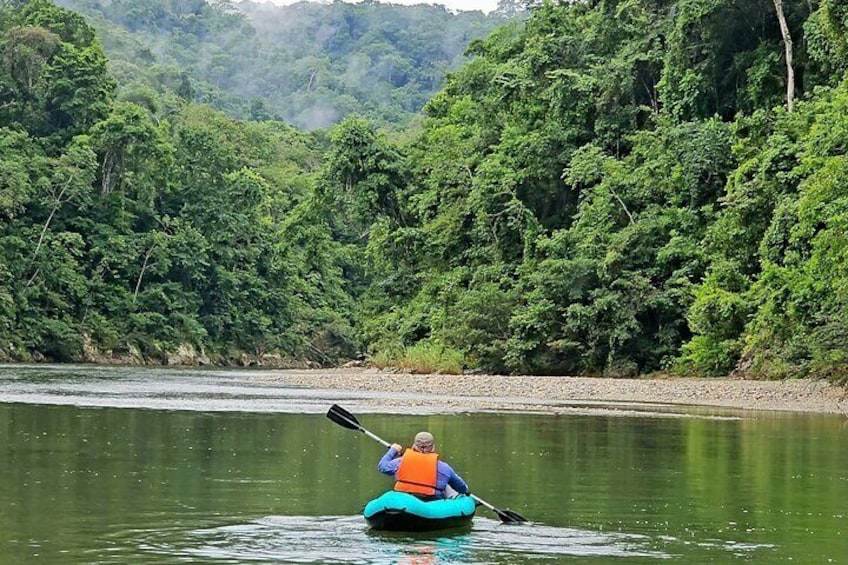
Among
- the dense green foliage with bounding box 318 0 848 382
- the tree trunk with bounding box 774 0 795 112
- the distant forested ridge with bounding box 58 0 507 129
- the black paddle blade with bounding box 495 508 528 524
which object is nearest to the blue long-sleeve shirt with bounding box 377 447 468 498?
the black paddle blade with bounding box 495 508 528 524

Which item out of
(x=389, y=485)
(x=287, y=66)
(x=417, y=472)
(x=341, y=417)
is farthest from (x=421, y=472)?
(x=287, y=66)

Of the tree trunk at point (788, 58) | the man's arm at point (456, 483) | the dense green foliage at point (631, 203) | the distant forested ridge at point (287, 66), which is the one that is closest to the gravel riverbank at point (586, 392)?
the dense green foliage at point (631, 203)

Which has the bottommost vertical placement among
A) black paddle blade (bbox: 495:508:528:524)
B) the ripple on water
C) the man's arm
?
the ripple on water

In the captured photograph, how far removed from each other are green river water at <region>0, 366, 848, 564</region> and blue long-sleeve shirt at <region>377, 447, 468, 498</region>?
1.55ft

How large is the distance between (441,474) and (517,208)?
122ft

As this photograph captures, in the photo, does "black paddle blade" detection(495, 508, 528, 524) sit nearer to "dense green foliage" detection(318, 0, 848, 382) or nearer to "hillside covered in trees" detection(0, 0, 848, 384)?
"dense green foliage" detection(318, 0, 848, 382)

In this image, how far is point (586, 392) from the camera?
37281mm

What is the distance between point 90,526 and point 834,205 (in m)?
20.6

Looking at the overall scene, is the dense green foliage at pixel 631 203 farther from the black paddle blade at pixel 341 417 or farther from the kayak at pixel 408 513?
the kayak at pixel 408 513

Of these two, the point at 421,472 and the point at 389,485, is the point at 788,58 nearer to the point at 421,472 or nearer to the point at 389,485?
the point at 389,485

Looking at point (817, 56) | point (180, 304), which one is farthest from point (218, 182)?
point (817, 56)

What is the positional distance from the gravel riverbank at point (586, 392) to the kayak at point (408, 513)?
17.0 m

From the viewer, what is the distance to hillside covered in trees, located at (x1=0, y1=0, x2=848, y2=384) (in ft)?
126

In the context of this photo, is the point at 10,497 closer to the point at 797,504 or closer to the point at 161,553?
the point at 161,553
